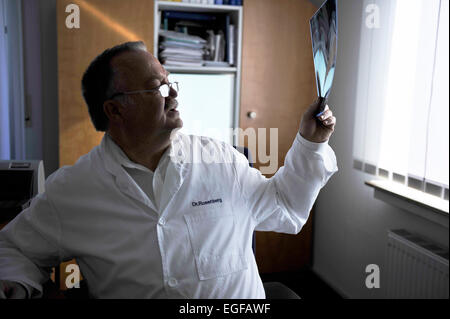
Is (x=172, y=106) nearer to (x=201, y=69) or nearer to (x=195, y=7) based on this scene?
(x=201, y=69)

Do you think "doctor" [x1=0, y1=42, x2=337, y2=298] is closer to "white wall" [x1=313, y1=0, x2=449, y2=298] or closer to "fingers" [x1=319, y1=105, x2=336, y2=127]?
"fingers" [x1=319, y1=105, x2=336, y2=127]

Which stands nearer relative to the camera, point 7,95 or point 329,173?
point 329,173

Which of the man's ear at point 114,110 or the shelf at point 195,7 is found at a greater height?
the shelf at point 195,7

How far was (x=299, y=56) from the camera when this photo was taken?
2422mm

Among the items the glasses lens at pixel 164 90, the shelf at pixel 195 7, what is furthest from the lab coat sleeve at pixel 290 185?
the shelf at pixel 195 7

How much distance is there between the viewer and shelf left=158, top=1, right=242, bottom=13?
2363mm

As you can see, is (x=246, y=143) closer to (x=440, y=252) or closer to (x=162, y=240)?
(x=440, y=252)

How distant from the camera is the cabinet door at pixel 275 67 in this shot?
2408mm

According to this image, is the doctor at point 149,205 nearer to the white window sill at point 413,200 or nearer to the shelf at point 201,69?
the white window sill at point 413,200

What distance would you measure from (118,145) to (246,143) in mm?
1684

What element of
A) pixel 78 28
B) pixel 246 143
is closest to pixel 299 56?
pixel 246 143

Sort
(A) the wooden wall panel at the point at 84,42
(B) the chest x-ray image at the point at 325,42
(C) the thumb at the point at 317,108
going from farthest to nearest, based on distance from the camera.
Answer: (A) the wooden wall panel at the point at 84,42 < (C) the thumb at the point at 317,108 < (B) the chest x-ray image at the point at 325,42

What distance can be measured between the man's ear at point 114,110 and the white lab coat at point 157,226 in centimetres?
8

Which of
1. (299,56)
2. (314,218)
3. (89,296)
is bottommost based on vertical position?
(314,218)
